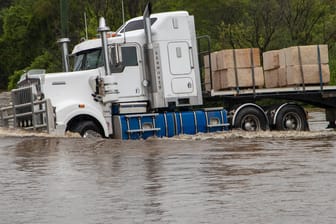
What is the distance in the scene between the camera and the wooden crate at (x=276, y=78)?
26516mm

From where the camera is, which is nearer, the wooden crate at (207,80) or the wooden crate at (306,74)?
the wooden crate at (306,74)

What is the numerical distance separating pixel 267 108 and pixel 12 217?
651 inches

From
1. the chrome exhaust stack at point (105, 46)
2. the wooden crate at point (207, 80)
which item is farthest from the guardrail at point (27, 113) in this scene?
the wooden crate at point (207, 80)

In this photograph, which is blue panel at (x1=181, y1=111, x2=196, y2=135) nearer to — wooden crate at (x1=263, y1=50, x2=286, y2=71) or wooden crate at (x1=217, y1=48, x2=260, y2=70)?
wooden crate at (x1=217, y1=48, x2=260, y2=70)

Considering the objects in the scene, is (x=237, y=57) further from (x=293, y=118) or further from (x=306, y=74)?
(x=293, y=118)

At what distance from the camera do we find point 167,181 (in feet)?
45.0

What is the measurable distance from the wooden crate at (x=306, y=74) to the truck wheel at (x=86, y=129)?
19.2 feet

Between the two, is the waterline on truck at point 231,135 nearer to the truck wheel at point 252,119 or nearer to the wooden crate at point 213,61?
the truck wheel at point 252,119

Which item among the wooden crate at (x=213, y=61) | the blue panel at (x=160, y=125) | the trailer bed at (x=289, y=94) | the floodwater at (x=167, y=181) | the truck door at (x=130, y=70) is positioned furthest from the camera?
the wooden crate at (x=213, y=61)

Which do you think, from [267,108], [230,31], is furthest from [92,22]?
[267,108]

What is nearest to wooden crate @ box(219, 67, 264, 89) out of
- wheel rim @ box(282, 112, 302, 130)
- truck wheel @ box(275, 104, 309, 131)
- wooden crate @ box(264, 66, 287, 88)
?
wooden crate @ box(264, 66, 287, 88)

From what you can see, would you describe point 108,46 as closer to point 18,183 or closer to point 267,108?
point 267,108

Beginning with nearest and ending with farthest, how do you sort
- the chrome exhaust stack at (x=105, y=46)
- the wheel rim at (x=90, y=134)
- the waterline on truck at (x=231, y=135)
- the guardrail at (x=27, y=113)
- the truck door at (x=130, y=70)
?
the guardrail at (x=27, y=113) < the waterline on truck at (x=231, y=135) < the wheel rim at (x=90, y=134) < the chrome exhaust stack at (x=105, y=46) < the truck door at (x=130, y=70)

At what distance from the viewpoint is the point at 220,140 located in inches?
897
